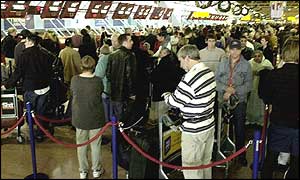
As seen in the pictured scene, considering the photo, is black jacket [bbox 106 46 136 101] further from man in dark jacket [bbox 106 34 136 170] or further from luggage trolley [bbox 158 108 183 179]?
luggage trolley [bbox 158 108 183 179]

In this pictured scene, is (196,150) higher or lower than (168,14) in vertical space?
lower

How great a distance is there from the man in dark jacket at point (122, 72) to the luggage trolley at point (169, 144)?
1.10 metres

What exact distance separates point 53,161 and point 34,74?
3.63 feet

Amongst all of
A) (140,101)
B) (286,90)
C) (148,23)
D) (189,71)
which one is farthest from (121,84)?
(148,23)

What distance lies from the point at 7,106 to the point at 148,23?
16841mm

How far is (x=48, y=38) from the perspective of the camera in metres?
6.50

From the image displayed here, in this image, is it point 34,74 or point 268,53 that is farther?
point 268,53

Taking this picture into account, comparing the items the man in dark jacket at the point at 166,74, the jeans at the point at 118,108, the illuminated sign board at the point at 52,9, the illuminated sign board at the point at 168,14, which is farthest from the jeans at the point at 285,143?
the illuminated sign board at the point at 168,14

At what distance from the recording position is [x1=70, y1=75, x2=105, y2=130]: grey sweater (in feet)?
12.5

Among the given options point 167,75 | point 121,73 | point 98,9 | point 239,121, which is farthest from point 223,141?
point 98,9

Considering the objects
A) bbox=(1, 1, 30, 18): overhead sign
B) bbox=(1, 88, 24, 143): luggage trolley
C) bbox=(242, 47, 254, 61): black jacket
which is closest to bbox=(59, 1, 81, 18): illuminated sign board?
bbox=(1, 1, 30, 18): overhead sign

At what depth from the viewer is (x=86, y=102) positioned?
3.83 metres

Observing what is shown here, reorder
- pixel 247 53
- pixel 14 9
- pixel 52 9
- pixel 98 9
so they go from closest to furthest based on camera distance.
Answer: pixel 247 53 < pixel 14 9 < pixel 52 9 < pixel 98 9

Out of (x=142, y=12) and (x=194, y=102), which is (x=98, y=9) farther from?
(x=194, y=102)
